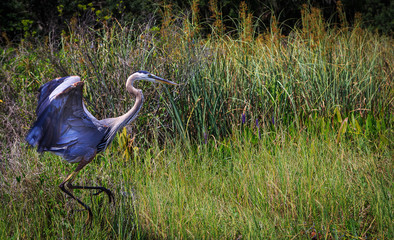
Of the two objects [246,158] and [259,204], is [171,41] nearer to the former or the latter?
[246,158]

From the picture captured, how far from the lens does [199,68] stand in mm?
4188

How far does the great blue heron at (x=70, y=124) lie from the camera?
6.73 feet

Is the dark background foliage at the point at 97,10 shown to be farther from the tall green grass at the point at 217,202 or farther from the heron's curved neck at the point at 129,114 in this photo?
the heron's curved neck at the point at 129,114

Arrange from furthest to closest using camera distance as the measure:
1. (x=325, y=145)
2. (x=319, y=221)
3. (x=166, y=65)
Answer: (x=166, y=65) → (x=325, y=145) → (x=319, y=221)

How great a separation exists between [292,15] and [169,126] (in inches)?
277

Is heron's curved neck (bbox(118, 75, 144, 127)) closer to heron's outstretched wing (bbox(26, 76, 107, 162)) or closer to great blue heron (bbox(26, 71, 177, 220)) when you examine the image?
great blue heron (bbox(26, 71, 177, 220))

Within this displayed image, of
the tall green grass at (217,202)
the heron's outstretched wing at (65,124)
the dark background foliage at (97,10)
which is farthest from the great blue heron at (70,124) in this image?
the dark background foliage at (97,10)

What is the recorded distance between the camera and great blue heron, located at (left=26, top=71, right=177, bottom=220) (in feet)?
6.73

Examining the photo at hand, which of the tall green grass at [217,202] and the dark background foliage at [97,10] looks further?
the dark background foliage at [97,10]

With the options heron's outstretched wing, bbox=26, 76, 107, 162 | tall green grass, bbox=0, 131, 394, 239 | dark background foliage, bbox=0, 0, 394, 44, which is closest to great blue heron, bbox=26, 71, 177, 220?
heron's outstretched wing, bbox=26, 76, 107, 162

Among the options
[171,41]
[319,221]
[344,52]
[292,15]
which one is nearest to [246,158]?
[319,221]

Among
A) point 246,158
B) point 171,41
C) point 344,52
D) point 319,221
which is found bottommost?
point 319,221

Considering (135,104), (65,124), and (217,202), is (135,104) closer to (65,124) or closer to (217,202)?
(65,124)

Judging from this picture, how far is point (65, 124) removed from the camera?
2105 mm
